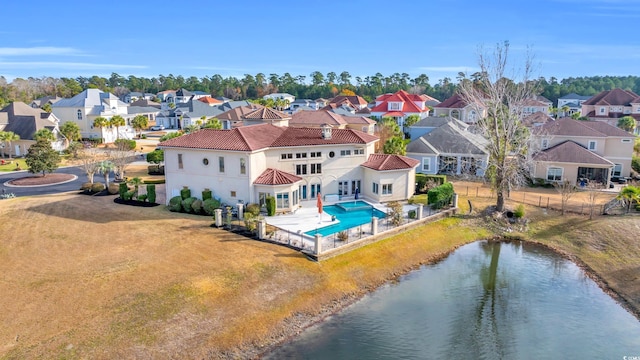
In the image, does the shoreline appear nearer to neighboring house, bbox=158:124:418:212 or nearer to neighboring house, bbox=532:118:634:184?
neighboring house, bbox=158:124:418:212

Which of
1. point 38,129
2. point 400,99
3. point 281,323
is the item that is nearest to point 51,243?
point 281,323

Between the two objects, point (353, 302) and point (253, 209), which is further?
point (253, 209)

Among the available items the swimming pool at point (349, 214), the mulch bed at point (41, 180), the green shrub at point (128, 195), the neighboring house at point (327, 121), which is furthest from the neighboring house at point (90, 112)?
the swimming pool at point (349, 214)

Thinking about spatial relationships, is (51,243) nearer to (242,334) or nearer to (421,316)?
(242,334)

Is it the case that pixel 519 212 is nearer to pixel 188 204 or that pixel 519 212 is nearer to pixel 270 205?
pixel 270 205

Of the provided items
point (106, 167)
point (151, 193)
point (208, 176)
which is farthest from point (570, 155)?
point (106, 167)

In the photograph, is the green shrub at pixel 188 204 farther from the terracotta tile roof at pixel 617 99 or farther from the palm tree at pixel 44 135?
the terracotta tile roof at pixel 617 99
